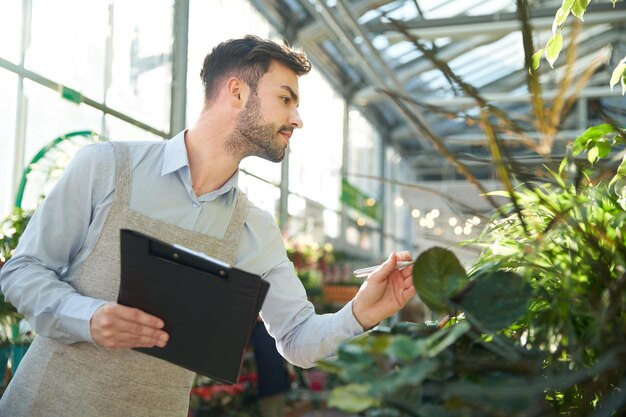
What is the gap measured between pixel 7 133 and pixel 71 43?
3.44ft

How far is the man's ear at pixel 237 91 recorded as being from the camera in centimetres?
186

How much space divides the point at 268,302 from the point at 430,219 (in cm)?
1011

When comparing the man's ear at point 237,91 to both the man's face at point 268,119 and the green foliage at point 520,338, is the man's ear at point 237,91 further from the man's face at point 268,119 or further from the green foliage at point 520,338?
the green foliage at point 520,338

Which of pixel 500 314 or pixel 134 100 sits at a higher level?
pixel 134 100

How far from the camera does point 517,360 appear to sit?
0.60m

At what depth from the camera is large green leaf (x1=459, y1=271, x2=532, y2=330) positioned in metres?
0.67

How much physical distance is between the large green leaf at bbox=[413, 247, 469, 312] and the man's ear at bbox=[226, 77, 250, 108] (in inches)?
48.4

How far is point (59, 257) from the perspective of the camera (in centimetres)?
159

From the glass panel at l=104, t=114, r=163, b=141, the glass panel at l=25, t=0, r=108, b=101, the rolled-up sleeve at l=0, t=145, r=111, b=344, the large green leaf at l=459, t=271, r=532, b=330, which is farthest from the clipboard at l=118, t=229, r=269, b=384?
the glass panel at l=104, t=114, r=163, b=141

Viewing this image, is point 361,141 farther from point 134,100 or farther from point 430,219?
point 134,100

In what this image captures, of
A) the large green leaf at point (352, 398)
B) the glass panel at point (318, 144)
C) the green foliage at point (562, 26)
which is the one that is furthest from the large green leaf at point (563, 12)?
the glass panel at point (318, 144)

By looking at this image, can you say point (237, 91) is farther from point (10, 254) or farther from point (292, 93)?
point (10, 254)

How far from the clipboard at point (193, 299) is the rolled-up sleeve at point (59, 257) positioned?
0.61ft

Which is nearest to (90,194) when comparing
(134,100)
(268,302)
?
(268,302)
